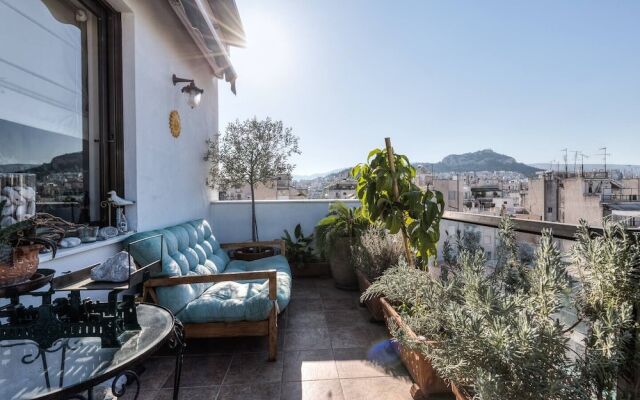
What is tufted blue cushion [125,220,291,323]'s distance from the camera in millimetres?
2254

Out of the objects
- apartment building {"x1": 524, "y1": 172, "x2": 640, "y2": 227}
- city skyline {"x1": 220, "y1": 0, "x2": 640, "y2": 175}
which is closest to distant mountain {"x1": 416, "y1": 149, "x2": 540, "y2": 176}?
apartment building {"x1": 524, "y1": 172, "x2": 640, "y2": 227}

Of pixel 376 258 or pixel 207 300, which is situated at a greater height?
pixel 376 258

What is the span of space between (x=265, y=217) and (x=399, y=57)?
414 cm

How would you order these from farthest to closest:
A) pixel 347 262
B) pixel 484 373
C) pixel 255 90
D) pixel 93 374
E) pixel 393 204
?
1. pixel 255 90
2. pixel 347 262
3. pixel 393 204
4. pixel 484 373
5. pixel 93 374

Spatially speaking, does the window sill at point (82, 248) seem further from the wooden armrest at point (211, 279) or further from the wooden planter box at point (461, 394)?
the wooden planter box at point (461, 394)

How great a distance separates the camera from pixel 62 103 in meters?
2.13

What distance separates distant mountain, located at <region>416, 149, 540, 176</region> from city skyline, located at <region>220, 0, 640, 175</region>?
98.0ft

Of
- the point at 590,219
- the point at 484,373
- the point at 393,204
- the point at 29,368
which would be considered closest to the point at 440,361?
the point at 484,373

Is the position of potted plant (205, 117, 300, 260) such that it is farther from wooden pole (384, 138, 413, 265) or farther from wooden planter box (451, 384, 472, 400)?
wooden planter box (451, 384, 472, 400)

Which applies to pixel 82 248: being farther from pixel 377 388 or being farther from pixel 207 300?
pixel 377 388

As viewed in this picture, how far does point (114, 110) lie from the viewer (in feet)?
8.29

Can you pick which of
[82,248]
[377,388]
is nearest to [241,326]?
[377,388]

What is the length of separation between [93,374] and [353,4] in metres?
5.11

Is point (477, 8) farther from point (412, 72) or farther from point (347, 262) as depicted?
point (347, 262)
